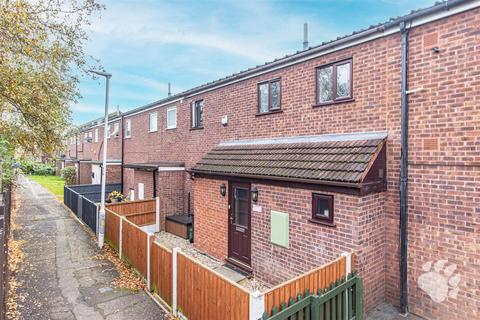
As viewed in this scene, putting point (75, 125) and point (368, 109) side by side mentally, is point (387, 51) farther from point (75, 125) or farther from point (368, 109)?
point (75, 125)

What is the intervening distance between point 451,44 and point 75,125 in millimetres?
12652

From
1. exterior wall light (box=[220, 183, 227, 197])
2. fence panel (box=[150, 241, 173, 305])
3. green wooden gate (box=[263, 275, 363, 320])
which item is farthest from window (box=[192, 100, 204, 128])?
green wooden gate (box=[263, 275, 363, 320])

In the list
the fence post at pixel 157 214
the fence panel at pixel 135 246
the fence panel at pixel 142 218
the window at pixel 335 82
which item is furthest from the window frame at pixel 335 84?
the fence panel at pixel 142 218

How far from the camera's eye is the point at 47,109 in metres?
9.06

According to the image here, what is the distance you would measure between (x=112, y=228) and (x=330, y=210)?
303 inches

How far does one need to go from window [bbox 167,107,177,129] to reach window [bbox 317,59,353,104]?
29.0 feet

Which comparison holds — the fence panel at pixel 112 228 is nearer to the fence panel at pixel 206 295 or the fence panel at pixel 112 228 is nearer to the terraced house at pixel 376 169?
the terraced house at pixel 376 169

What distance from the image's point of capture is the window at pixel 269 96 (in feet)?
29.5

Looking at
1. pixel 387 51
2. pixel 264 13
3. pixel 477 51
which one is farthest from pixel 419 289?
pixel 264 13

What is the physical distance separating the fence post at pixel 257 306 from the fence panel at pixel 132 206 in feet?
29.8

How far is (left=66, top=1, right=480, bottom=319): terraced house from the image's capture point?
17.5 feet

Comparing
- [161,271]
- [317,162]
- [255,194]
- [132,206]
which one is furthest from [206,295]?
[132,206]

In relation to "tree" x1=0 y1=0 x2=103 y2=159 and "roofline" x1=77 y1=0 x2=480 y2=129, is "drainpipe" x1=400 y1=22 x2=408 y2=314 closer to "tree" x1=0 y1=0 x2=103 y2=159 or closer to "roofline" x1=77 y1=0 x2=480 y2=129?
"roofline" x1=77 y1=0 x2=480 y2=129

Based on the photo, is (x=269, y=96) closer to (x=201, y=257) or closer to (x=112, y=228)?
(x=201, y=257)
